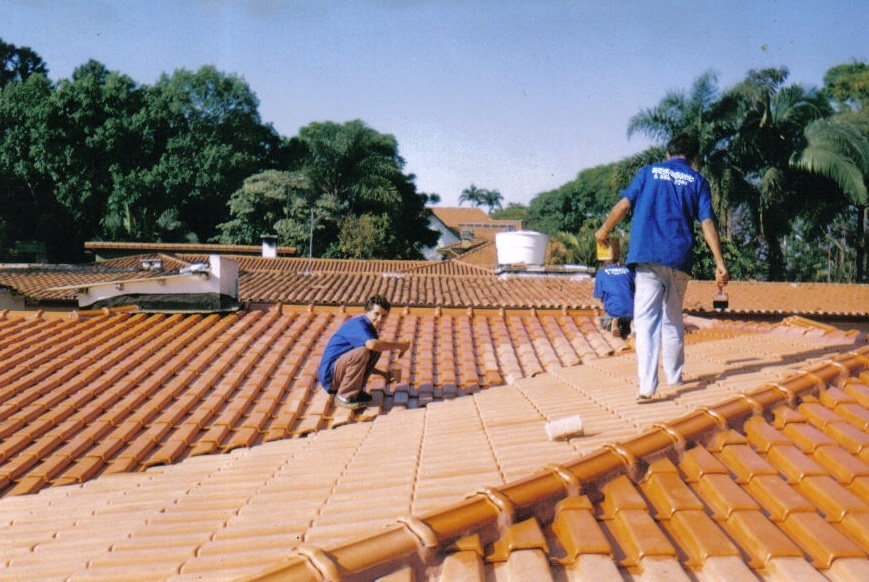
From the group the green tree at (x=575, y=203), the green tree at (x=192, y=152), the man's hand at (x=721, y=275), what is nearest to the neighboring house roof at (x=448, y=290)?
the man's hand at (x=721, y=275)

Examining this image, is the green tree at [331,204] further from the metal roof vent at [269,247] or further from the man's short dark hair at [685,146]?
the man's short dark hair at [685,146]

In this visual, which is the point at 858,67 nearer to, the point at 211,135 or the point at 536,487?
the point at 211,135

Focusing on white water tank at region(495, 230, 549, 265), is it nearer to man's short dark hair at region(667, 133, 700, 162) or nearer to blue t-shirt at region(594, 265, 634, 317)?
blue t-shirt at region(594, 265, 634, 317)

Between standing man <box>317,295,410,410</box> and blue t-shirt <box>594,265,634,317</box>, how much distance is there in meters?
3.18

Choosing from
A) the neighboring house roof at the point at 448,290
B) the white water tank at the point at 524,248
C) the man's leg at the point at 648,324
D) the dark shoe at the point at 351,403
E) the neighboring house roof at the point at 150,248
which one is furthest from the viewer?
the neighboring house roof at the point at 150,248

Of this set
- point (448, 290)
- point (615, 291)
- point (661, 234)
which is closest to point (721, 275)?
point (661, 234)

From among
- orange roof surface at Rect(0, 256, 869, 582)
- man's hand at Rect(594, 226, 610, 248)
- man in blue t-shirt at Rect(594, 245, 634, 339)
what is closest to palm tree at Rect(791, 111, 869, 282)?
orange roof surface at Rect(0, 256, 869, 582)

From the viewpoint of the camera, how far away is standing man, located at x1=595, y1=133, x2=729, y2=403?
4824 mm

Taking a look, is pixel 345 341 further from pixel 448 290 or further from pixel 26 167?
pixel 26 167

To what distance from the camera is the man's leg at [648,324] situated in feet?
16.6

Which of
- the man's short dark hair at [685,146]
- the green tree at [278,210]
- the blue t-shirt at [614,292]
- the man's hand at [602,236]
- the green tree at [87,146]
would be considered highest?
the green tree at [87,146]

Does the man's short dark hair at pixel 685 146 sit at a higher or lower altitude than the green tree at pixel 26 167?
lower

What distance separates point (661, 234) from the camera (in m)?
4.88

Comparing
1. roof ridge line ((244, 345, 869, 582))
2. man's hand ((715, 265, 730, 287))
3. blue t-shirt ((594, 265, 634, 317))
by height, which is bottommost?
roof ridge line ((244, 345, 869, 582))
